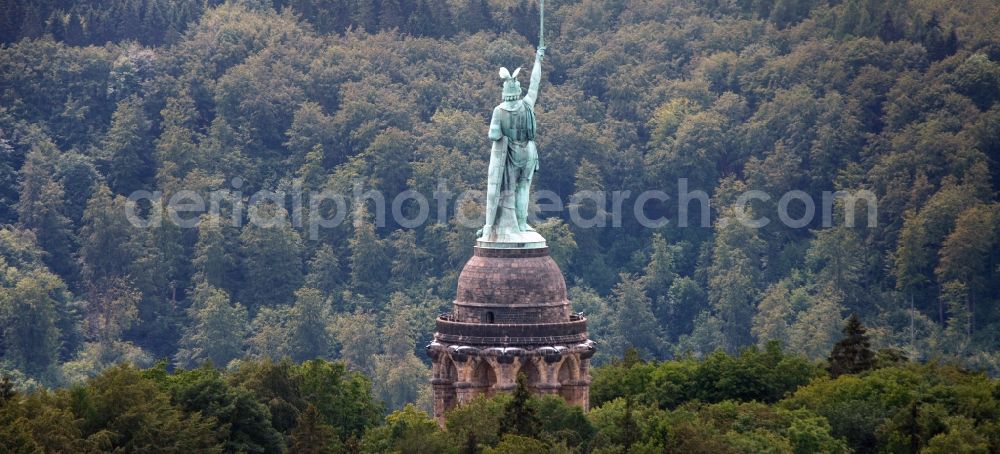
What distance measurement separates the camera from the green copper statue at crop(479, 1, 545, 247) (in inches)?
3457

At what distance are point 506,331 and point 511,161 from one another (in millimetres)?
5024

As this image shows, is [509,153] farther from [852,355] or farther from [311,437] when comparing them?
[852,355]

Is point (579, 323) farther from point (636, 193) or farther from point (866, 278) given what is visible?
point (636, 193)

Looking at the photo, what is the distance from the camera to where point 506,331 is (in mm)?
86125

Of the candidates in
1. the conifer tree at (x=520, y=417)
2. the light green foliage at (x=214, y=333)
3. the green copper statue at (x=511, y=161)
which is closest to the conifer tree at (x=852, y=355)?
the green copper statue at (x=511, y=161)

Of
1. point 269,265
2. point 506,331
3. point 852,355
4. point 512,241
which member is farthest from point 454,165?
point 506,331

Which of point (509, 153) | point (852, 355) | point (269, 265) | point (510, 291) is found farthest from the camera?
point (269, 265)

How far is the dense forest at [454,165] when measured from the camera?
146 m

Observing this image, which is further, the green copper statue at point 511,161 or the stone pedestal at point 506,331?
the green copper statue at point 511,161

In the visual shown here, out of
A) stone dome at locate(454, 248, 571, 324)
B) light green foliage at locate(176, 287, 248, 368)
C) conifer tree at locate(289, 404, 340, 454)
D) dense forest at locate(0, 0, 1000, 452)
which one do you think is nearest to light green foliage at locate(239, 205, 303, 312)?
dense forest at locate(0, 0, 1000, 452)

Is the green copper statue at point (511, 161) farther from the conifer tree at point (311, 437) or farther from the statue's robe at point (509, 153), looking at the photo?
the conifer tree at point (311, 437)

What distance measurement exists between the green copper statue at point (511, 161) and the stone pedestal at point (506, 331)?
1.01m

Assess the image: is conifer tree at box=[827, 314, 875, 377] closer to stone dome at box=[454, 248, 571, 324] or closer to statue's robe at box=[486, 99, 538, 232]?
stone dome at box=[454, 248, 571, 324]

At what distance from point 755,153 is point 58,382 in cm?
4049
